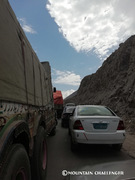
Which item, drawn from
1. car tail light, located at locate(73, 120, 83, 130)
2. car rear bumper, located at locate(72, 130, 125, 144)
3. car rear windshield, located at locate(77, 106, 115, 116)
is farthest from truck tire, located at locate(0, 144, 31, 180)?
car rear windshield, located at locate(77, 106, 115, 116)

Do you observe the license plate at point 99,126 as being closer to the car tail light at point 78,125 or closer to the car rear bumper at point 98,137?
the car rear bumper at point 98,137

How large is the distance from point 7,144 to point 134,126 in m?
9.56

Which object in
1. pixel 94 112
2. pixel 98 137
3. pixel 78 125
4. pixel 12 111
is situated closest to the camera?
pixel 12 111

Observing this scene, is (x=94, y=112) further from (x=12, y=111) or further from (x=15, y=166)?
(x=15, y=166)

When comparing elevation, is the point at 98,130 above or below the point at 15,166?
below

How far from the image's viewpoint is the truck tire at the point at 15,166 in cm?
153

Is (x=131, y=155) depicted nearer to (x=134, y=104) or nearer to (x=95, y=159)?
(x=95, y=159)

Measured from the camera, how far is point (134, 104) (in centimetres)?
1520

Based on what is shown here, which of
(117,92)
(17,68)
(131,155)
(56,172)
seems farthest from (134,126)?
(117,92)

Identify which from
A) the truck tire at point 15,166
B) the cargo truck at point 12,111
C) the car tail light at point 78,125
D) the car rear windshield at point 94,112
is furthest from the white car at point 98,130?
the truck tire at point 15,166

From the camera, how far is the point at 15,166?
5.44ft

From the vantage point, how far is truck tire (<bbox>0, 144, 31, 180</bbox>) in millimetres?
1528

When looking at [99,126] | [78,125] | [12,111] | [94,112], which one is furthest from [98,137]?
[12,111]

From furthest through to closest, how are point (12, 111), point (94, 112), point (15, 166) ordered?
point (94, 112)
point (12, 111)
point (15, 166)
